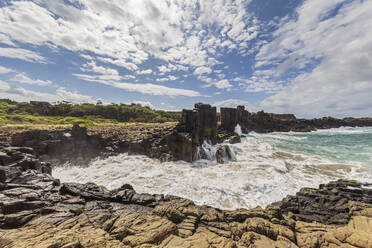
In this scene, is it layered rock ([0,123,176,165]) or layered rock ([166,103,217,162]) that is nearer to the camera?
layered rock ([0,123,176,165])

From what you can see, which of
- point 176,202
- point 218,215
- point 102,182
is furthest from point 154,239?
point 102,182

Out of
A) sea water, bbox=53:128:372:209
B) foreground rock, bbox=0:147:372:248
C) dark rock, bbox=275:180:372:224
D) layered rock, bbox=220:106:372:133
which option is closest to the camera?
foreground rock, bbox=0:147:372:248

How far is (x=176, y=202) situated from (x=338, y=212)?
24.2ft

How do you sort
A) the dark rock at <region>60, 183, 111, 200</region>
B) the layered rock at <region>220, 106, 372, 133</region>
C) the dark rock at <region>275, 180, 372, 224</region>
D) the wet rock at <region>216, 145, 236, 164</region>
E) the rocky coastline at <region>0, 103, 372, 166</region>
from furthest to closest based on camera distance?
the layered rock at <region>220, 106, 372, 133</region>
the rocky coastline at <region>0, 103, 372, 166</region>
the wet rock at <region>216, 145, 236, 164</region>
the dark rock at <region>60, 183, 111, 200</region>
the dark rock at <region>275, 180, 372, 224</region>

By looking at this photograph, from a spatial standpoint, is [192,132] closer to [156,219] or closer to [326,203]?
[326,203]

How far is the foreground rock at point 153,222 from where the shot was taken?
4.19 metres

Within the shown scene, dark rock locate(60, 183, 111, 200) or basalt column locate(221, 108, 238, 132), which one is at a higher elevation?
basalt column locate(221, 108, 238, 132)

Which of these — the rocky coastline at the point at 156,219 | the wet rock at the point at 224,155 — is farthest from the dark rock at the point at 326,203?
the wet rock at the point at 224,155

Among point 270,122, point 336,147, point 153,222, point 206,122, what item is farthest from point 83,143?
point 270,122

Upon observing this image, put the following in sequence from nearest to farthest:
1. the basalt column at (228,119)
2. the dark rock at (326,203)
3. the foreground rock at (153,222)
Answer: the foreground rock at (153,222) → the dark rock at (326,203) → the basalt column at (228,119)

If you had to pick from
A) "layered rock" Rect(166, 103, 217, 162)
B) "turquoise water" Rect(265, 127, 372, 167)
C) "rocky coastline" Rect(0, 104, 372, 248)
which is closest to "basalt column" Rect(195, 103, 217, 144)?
"layered rock" Rect(166, 103, 217, 162)

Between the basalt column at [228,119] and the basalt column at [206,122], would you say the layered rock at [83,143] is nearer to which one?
the basalt column at [206,122]

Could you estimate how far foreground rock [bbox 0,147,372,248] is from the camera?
13.7ft

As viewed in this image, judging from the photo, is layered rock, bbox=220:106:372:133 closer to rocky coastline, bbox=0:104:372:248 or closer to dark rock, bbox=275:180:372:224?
rocky coastline, bbox=0:104:372:248
